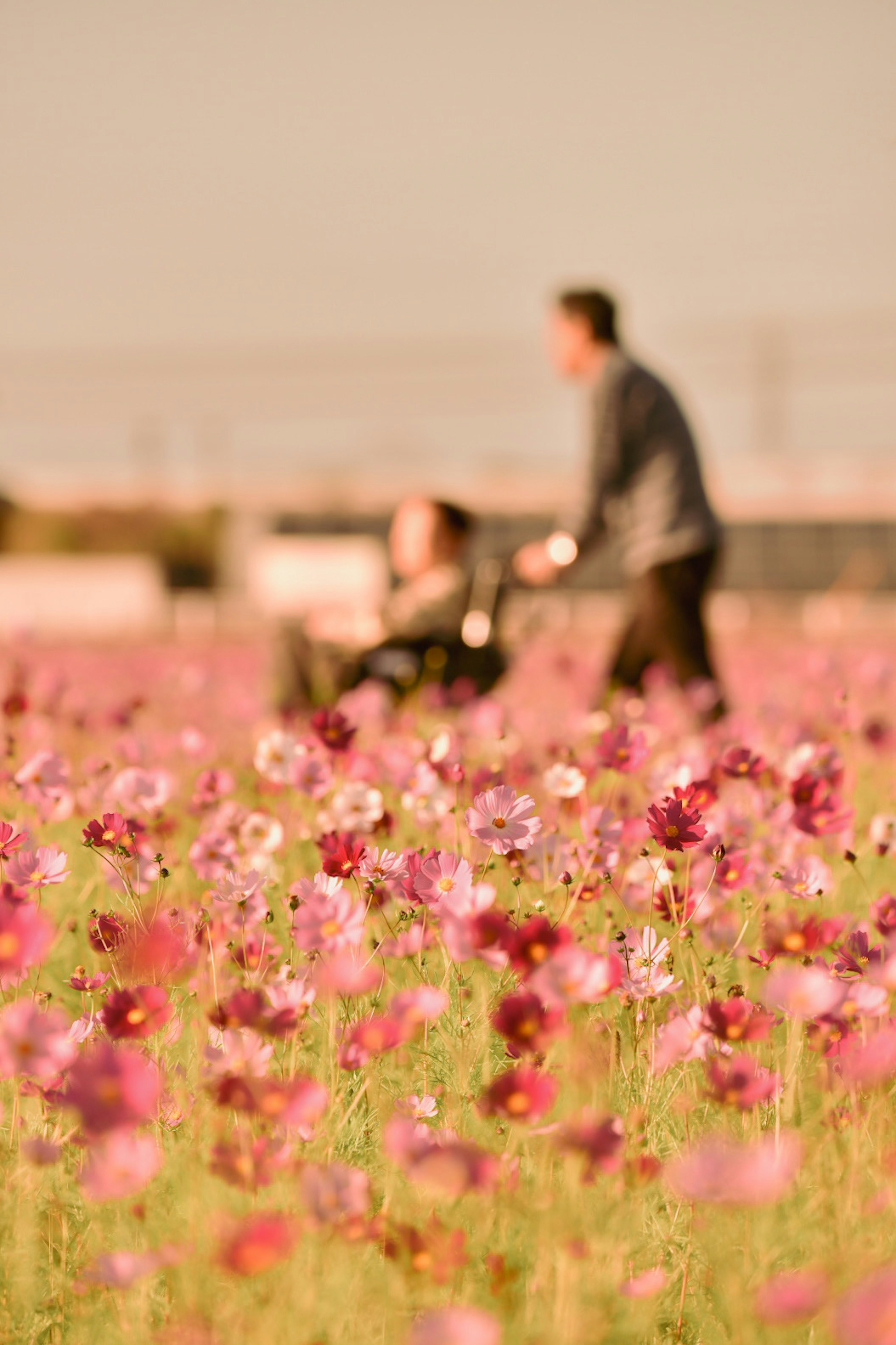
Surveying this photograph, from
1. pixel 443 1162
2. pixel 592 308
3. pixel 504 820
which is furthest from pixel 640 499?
pixel 443 1162

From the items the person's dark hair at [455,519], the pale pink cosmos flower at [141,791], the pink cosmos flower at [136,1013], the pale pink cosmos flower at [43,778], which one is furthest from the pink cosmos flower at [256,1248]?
the person's dark hair at [455,519]

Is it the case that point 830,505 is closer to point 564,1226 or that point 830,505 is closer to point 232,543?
point 232,543

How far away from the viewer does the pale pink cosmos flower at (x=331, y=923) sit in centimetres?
160

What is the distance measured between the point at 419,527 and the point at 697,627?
1.40 m

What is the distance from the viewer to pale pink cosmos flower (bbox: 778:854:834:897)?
202 cm

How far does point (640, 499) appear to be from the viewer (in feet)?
17.4

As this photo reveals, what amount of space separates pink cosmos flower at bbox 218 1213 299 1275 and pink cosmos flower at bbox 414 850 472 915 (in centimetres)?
70

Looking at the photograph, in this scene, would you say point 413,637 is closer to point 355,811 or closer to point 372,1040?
point 355,811

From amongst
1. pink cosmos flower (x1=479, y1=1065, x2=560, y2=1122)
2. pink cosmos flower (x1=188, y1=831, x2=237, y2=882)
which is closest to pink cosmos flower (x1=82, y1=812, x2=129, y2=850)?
pink cosmos flower (x1=188, y1=831, x2=237, y2=882)

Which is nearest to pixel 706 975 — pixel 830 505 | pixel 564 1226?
pixel 564 1226

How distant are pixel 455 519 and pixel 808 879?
3998 millimetres

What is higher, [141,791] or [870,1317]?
[870,1317]

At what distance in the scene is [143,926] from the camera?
1917mm

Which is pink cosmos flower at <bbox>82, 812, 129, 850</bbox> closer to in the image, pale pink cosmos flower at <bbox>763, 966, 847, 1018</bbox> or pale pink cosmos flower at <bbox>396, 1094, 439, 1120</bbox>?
pale pink cosmos flower at <bbox>396, 1094, 439, 1120</bbox>
